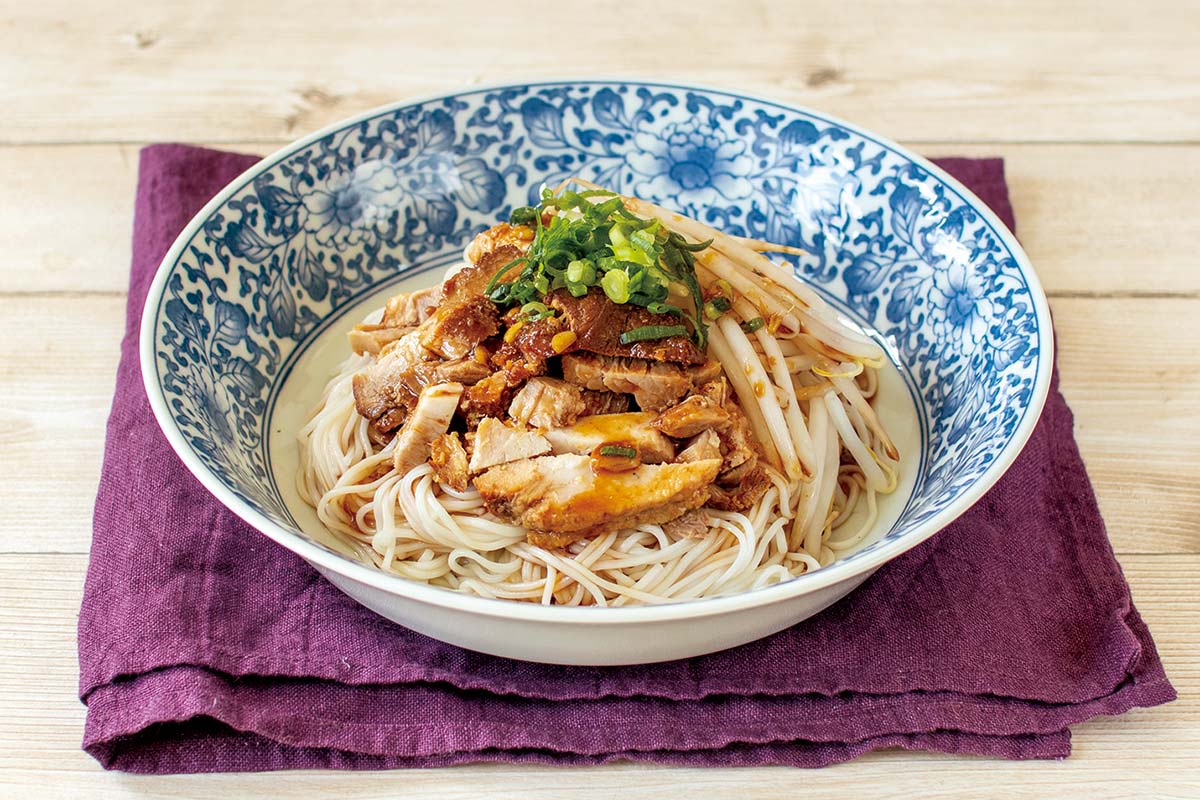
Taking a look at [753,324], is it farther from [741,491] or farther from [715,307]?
[741,491]

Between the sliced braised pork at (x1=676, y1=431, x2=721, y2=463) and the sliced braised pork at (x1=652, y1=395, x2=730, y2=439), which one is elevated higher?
the sliced braised pork at (x1=652, y1=395, x2=730, y2=439)

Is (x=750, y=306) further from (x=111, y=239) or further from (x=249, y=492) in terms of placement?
(x=111, y=239)

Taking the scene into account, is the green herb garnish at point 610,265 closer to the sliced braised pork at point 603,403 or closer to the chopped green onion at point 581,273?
the chopped green onion at point 581,273

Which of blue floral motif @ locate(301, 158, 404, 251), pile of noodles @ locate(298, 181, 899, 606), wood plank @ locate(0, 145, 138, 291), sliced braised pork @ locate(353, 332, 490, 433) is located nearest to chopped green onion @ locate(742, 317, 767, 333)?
pile of noodles @ locate(298, 181, 899, 606)

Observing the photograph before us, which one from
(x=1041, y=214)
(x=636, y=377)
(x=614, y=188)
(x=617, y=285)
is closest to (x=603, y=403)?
(x=636, y=377)

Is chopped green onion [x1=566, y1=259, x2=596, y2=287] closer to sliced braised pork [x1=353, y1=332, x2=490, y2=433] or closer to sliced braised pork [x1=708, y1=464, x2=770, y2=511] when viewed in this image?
sliced braised pork [x1=353, y1=332, x2=490, y2=433]
